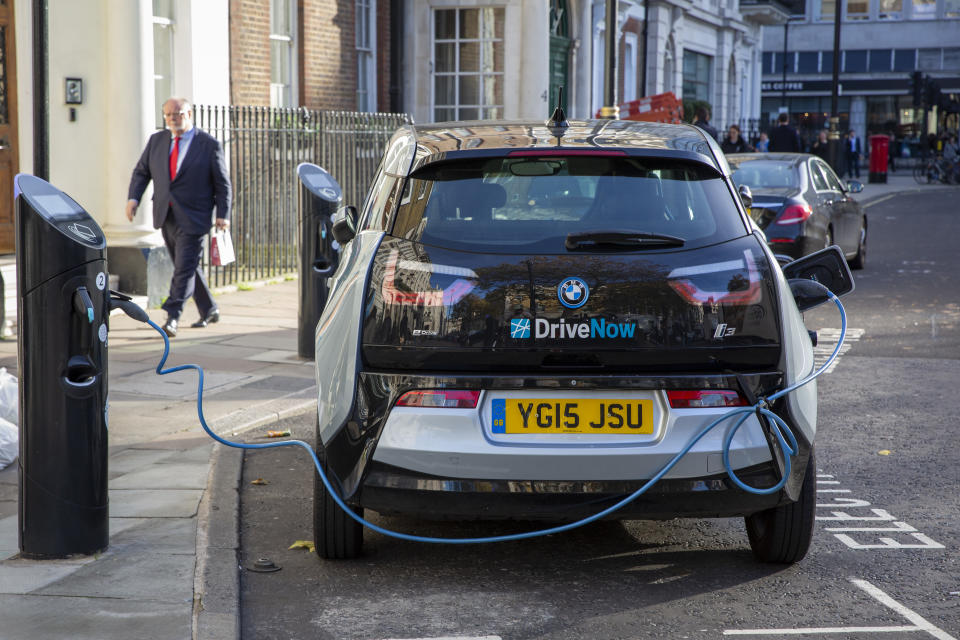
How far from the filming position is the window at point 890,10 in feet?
231

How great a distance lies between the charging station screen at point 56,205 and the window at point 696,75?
35.8m

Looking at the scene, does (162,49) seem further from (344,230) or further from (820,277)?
(820,277)

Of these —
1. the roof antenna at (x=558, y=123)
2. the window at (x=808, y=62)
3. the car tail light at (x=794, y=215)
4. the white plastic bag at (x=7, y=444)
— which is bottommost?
the white plastic bag at (x=7, y=444)

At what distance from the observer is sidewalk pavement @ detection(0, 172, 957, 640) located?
4.03 metres

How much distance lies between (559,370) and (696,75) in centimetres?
3807

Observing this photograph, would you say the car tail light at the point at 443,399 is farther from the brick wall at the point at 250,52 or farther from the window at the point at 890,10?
the window at the point at 890,10

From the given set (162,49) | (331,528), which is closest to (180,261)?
(162,49)

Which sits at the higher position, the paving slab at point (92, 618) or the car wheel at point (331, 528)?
the car wheel at point (331, 528)

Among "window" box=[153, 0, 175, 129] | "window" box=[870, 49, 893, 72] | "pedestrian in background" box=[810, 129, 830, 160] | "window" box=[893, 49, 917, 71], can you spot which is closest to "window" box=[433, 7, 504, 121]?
"window" box=[153, 0, 175, 129]

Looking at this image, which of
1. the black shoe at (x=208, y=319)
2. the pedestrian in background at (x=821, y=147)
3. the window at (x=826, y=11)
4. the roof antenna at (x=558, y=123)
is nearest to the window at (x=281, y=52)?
the black shoe at (x=208, y=319)

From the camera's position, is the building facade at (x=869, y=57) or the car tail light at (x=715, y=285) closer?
the car tail light at (x=715, y=285)

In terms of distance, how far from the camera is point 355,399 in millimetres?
4215

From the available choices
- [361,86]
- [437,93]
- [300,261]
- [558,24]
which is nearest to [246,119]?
[300,261]

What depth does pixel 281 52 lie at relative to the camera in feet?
55.8
